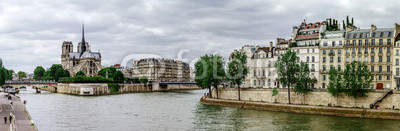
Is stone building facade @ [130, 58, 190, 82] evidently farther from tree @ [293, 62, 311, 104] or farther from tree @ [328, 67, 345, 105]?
tree @ [328, 67, 345, 105]

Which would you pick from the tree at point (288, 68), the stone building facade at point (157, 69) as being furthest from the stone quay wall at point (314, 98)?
the stone building facade at point (157, 69)

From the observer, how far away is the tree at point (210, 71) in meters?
64.1

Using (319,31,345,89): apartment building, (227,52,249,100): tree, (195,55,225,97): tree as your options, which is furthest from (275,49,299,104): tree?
(195,55,225,97): tree

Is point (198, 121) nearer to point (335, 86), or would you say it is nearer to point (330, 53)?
point (335, 86)

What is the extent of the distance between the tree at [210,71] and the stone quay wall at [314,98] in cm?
329

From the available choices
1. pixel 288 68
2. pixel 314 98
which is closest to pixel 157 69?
pixel 288 68

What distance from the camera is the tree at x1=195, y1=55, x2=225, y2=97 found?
64.1m

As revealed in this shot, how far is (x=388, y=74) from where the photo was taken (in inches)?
2060

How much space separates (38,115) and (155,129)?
19661 millimetres

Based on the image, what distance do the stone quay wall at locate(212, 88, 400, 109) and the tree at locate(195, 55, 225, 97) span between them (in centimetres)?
329

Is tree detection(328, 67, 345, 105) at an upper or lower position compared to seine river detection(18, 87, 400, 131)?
upper

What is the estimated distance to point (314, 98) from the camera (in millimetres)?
51469

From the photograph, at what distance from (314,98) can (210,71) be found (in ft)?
64.4

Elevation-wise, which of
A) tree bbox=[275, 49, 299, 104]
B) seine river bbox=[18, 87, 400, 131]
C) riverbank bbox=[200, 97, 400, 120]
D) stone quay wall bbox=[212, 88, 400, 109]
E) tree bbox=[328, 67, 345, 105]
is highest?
tree bbox=[275, 49, 299, 104]
